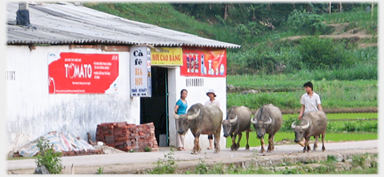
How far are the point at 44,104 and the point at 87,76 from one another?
54.9 inches

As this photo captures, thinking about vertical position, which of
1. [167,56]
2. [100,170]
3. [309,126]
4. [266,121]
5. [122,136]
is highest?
[167,56]

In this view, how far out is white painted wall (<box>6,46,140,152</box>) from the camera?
1537 cm

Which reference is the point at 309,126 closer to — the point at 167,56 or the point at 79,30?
the point at 167,56

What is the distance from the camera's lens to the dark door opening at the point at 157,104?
67.2 feet

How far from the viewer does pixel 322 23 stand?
2191 inches

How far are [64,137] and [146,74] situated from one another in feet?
9.53

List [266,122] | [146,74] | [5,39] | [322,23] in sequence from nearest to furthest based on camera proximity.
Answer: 1. [5,39]
2. [266,122]
3. [146,74]
4. [322,23]

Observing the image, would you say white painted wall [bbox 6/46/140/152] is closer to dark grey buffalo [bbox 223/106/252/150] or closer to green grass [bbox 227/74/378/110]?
dark grey buffalo [bbox 223/106/252/150]

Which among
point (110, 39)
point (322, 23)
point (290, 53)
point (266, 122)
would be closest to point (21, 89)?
point (110, 39)

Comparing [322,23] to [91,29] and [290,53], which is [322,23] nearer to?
[290,53]

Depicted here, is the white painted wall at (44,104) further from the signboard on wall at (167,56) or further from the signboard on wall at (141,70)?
the signboard on wall at (167,56)

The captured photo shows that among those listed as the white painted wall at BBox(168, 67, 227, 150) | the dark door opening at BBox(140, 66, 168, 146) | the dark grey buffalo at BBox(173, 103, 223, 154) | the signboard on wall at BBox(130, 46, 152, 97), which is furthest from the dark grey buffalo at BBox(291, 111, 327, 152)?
the dark door opening at BBox(140, 66, 168, 146)

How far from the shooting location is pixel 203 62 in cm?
2008

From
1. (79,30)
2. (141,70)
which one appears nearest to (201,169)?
(141,70)
